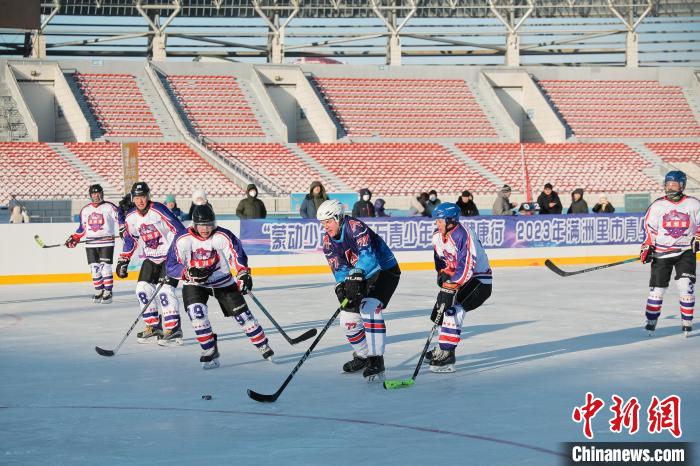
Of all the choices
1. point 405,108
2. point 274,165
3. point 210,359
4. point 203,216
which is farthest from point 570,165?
point 203,216

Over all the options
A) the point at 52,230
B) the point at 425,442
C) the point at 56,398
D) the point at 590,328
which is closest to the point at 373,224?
the point at 52,230

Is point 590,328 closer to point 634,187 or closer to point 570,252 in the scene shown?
point 570,252

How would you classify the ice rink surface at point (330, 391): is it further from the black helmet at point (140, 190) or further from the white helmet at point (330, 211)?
the black helmet at point (140, 190)

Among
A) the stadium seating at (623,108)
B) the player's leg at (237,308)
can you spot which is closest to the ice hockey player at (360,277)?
the player's leg at (237,308)

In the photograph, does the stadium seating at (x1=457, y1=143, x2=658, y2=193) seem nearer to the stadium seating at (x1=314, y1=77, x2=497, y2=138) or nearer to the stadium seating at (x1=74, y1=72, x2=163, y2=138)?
the stadium seating at (x1=314, y1=77, x2=497, y2=138)

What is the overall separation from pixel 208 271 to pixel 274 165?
25984 millimetres

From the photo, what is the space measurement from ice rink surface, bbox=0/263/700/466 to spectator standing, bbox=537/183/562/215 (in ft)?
24.6

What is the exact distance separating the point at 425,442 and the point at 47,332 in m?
6.04

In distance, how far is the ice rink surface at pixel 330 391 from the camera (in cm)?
530

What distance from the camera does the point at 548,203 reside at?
19688mm

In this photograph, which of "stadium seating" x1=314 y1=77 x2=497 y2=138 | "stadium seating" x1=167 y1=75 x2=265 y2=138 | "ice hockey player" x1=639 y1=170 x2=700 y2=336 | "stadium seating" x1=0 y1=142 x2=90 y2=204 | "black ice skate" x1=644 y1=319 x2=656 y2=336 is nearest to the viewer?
"ice hockey player" x1=639 y1=170 x2=700 y2=336

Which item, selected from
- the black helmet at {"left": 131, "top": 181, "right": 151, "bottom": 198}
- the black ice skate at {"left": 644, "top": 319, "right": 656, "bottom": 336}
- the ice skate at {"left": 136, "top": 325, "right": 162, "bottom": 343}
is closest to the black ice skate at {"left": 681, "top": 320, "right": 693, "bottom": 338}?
the black ice skate at {"left": 644, "top": 319, "right": 656, "bottom": 336}

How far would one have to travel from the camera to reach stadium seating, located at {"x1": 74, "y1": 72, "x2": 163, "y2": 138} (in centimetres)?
3650

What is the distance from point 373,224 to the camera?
729 inches
